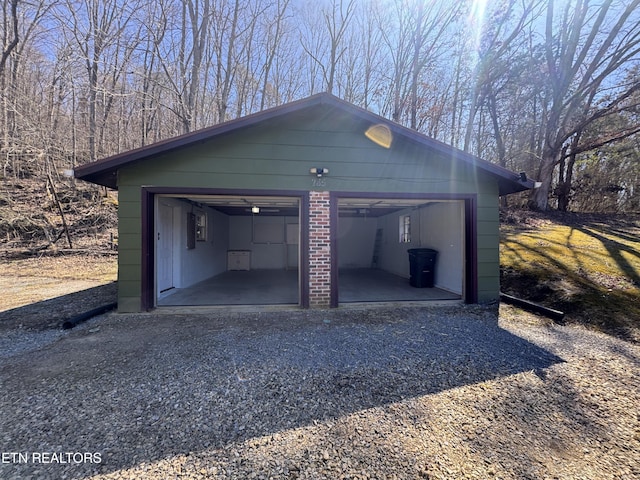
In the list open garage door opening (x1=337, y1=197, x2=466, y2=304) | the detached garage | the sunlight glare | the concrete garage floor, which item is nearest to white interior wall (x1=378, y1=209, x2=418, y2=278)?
open garage door opening (x1=337, y1=197, x2=466, y2=304)

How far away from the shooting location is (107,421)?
231cm

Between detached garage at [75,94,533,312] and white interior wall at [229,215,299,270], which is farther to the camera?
white interior wall at [229,215,299,270]

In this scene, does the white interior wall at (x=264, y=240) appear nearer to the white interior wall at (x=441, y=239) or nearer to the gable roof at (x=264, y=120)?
the white interior wall at (x=441, y=239)

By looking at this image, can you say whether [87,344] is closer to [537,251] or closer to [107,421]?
[107,421]

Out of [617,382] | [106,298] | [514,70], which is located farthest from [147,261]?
[514,70]

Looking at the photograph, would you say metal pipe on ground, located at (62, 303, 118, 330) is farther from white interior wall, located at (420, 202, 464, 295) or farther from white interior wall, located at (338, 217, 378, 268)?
white interior wall, located at (338, 217, 378, 268)

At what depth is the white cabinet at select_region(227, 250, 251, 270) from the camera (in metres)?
11.8

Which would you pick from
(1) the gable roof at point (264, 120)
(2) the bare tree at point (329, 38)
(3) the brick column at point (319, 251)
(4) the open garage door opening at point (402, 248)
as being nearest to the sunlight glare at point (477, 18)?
(2) the bare tree at point (329, 38)

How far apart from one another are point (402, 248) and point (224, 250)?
642cm

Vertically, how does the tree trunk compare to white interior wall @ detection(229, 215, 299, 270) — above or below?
above

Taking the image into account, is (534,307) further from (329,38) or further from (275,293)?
(329,38)

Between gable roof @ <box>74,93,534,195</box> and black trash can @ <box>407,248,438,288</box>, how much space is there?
250 centimetres

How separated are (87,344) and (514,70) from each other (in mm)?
17190

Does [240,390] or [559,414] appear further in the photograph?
[240,390]
